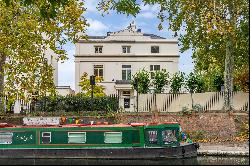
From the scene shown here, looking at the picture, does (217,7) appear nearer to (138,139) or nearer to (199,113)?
(199,113)

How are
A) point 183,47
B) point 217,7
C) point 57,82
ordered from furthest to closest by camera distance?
point 57,82 → point 183,47 → point 217,7

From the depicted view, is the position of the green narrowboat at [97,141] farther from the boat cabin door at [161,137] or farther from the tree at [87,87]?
the tree at [87,87]

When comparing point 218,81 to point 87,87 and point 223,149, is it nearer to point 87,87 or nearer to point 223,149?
point 223,149

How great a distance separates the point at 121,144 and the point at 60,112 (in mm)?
7759

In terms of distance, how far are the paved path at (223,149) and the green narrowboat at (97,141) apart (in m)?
0.91

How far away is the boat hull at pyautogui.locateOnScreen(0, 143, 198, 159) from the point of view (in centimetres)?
2325

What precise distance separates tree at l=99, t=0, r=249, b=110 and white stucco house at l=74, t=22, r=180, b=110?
15.1 meters

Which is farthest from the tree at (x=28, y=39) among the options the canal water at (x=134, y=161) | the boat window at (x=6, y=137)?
the canal water at (x=134, y=161)

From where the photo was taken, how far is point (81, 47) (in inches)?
1901

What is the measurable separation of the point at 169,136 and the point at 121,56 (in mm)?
25691

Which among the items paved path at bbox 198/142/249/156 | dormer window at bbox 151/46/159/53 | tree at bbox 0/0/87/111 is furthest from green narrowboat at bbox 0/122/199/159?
dormer window at bbox 151/46/159/53

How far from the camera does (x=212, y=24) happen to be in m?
26.0

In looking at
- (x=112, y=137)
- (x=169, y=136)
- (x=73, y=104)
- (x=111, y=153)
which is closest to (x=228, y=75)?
(x=169, y=136)

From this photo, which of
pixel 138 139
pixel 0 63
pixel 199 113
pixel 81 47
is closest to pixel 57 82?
pixel 81 47
